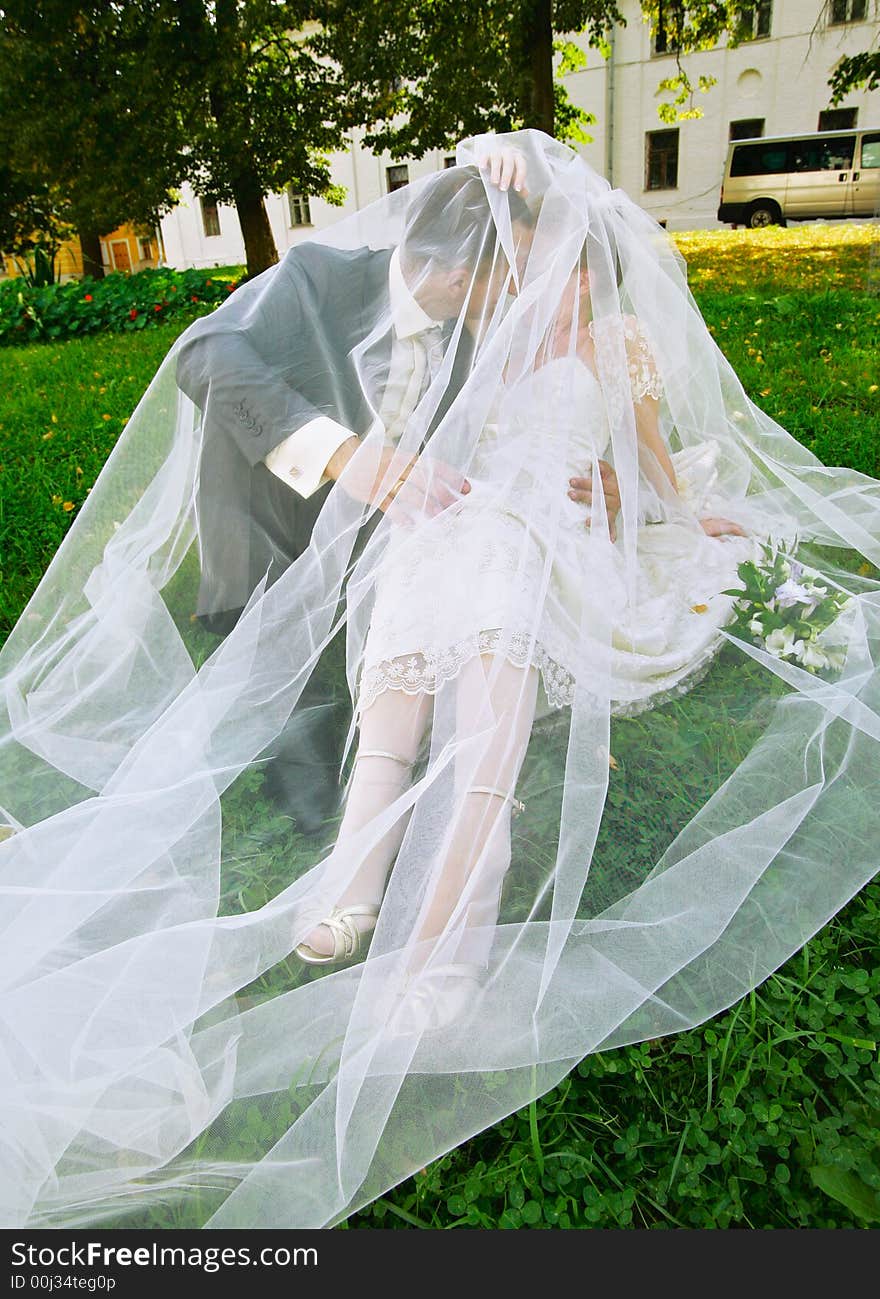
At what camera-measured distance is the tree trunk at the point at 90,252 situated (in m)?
14.1

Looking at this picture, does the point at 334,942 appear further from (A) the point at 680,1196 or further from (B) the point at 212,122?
(B) the point at 212,122

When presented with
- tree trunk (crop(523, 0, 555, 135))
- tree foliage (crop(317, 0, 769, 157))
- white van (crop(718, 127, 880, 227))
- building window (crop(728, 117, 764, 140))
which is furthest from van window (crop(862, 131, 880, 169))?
tree trunk (crop(523, 0, 555, 135))

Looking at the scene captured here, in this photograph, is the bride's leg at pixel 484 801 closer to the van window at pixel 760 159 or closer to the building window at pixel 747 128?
the van window at pixel 760 159

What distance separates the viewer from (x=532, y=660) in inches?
75.1

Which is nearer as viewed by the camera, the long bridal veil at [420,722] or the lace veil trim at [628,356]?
the long bridal veil at [420,722]

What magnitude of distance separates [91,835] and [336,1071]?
691 millimetres

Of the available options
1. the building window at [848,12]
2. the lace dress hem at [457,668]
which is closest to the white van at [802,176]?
the building window at [848,12]

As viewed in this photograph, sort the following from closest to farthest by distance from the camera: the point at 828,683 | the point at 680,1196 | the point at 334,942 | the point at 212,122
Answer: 1. the point at 680,1196
2. the point at 334,942
3. the point at 828,683
4. the point at 212,122

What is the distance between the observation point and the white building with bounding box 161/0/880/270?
72.9 ft

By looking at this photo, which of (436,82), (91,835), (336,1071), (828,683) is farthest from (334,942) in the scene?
(436,82)

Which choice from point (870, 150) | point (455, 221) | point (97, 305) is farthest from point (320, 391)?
point (870, 150)

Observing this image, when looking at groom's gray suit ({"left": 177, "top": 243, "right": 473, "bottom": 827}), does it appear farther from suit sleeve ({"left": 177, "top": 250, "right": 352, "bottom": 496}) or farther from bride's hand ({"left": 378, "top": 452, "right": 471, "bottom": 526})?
bride's hand ({"left": 378, "top": 452, "right": 471, "bottom": 526})

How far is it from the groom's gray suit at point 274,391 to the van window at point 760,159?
1971cm

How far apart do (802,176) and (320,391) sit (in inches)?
783
